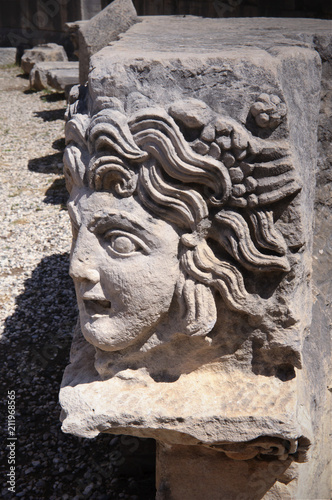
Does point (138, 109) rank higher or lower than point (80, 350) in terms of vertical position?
higher

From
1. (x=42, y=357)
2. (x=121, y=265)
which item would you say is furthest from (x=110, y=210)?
(x=42, y=357)

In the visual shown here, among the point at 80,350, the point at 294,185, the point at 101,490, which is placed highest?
the point at 294,185

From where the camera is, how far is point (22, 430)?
3289 millimetres

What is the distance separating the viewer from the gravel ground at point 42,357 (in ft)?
9.87

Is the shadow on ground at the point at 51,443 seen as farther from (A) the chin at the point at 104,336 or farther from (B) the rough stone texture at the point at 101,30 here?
(B) the rough stone texture at the point at 101,30

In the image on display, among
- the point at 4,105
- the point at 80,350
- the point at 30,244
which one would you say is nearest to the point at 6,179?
the point at 30,244

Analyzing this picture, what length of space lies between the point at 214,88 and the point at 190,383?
1152 millimetres

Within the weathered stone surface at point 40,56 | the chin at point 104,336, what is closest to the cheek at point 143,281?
the chin at point 104,336

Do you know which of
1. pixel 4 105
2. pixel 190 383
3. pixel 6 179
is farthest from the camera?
pixel 4 105

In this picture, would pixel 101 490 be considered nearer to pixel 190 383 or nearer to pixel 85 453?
pixel 85 453

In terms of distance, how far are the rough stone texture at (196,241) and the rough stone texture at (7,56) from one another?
1255cm

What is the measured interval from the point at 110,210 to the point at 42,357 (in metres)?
2.18

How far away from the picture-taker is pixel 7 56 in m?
13.6

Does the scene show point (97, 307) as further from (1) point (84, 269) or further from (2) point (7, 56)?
(2) point (7, 56)
